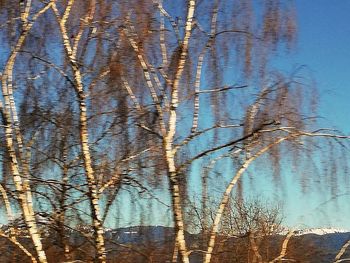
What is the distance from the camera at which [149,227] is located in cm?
833

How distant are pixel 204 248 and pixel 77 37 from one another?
366cm

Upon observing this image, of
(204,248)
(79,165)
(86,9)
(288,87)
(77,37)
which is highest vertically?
(86,9)

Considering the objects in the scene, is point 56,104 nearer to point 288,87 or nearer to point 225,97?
point 225,97

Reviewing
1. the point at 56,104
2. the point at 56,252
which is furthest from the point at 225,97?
the point at 56,252

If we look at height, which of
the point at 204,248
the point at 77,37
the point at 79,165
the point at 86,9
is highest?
the point at 86,9

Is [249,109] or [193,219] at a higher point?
[249,109]

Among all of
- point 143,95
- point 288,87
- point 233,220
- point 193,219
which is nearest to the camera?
point 288,87

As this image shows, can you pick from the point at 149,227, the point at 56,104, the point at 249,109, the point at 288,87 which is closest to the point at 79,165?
the point at 56,104

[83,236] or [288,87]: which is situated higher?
[288,87]

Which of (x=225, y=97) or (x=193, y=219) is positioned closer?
(x=225, y=97)

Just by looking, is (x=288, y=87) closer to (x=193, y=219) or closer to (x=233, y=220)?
(x=193, y=219)

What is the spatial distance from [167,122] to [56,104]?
77.6 inches

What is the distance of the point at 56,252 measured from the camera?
9141 mm

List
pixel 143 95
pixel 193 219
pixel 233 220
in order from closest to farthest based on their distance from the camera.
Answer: pixel 143 95
pixel 193 219
pixel 233 220
